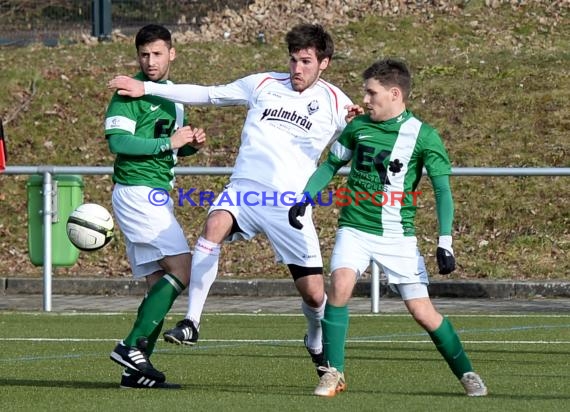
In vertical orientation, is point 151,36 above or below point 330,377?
above

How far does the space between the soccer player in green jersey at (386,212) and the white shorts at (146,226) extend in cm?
79

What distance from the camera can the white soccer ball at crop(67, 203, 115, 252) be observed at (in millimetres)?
9664

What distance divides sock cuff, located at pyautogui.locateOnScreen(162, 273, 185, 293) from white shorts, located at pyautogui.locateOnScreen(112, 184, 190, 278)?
110 millimetres

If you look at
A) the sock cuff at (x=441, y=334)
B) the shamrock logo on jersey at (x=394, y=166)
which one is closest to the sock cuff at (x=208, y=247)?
the shamrock logo on jersey at (x=394, y=166)

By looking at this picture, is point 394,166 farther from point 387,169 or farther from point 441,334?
point 441,334

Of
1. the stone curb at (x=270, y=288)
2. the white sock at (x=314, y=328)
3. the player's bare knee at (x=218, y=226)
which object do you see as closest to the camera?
the player's bare knee at (x=218, y=226)

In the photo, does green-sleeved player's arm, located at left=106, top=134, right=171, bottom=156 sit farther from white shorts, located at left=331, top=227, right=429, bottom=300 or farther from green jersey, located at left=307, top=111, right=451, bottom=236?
white shorts, located at left=331, top=227, right=429, bottom=300

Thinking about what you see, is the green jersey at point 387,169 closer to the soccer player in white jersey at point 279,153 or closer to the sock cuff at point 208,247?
the soccer player in white jersey at point 279,153

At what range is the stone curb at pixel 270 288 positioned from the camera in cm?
1532

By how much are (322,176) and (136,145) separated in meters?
1.06

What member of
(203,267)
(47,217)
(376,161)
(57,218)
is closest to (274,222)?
(203,267)

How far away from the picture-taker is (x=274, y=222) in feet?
27.5

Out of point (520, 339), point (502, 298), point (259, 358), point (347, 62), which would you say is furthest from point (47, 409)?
point (347, 62)

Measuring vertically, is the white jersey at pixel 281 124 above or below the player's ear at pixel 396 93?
below
